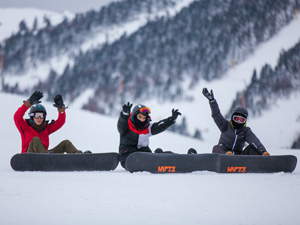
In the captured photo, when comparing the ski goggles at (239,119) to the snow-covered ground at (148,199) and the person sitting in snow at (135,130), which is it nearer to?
the person sitting in snow at (135,130)

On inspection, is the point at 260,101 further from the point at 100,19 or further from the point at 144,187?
the point at 100,19

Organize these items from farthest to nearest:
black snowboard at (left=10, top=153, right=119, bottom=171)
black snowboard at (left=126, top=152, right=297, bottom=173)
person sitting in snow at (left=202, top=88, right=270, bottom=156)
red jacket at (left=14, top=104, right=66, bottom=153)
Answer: person sitting in snow at (left=202, top=88, right=270, bottom=156) → red jacket at (left=14, top=104, right=66, bottom=153) → black snowboard at (left=10, top=153, right=119, bottom=171) → black snowboard at (left=126, top=152, right=297, bottom=173)

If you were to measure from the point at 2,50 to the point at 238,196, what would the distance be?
14129 centimetres

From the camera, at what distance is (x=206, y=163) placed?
19.0 ft

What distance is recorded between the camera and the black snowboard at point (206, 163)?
5.52m

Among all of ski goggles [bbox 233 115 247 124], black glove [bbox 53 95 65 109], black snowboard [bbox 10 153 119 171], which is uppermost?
black glove [bbox 53 95 65 109]

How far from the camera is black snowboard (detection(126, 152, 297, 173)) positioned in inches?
217

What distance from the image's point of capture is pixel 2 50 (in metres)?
131

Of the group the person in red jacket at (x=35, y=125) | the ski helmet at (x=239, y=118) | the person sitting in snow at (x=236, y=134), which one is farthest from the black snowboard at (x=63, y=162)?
the ski helmet at (x=239, y=118)

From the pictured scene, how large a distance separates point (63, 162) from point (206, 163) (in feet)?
7.83

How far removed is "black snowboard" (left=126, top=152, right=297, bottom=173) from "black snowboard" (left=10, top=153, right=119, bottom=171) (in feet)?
2.07

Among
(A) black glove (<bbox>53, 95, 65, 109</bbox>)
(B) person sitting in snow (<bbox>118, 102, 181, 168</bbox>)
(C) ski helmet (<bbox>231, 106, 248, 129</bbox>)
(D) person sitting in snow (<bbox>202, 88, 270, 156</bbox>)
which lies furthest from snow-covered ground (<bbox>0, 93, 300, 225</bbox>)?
(A) black glove (<bbox>53, 95, 65, 109</bbox>)

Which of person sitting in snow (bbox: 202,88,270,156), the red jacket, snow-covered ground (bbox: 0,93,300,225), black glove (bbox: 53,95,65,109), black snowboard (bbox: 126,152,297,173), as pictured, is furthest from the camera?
person sitting in snow (bbox: 202,88,270,156)

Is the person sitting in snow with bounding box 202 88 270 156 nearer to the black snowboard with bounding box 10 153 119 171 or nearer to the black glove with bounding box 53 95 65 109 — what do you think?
the black snowboard with bounding box 10 153 119 171
